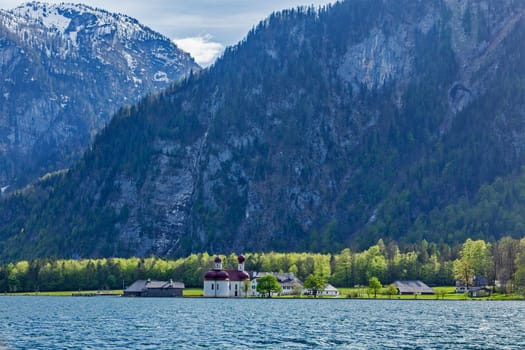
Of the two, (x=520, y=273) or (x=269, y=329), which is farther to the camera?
(x=520, y=273)

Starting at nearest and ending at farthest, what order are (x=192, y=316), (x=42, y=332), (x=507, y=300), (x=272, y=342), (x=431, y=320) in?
(x=272, y=342) < (x=42, y=332) < (x=431, y=320) < (x=192, y=316) < (x=507, y=300)

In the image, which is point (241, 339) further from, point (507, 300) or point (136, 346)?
point (507, 300)

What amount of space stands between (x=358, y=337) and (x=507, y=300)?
102280 millimetres

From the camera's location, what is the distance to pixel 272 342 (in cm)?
9531

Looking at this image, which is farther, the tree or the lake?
the tree

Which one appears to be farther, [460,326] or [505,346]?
[460,326]

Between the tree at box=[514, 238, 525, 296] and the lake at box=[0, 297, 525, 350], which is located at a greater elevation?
the tree at box=[514, 238, 525, 296]

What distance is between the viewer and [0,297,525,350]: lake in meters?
93.3

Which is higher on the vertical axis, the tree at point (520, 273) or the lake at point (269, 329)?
the tree at point (520, 273)

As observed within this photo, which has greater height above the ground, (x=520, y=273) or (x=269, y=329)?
(x=520, y=273)

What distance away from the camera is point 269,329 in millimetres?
112125

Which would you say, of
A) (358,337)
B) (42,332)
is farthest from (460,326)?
(42,332)

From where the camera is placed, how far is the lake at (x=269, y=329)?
9331cm

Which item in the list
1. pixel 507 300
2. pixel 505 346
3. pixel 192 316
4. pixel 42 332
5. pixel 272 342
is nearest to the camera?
pixel 505 346
